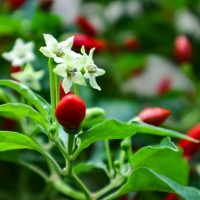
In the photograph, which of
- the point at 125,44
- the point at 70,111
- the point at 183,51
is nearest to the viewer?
the point at 70,111

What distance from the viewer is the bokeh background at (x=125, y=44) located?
42.1 inches

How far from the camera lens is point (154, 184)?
24.2 inches

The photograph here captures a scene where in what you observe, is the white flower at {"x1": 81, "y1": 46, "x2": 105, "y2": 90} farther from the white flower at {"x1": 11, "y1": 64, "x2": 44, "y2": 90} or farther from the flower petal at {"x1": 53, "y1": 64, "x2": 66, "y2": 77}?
the white flower at {"x1": 11, "y1": 64, "x2": 44, "y2": 90}

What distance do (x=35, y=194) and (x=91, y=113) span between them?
419mm

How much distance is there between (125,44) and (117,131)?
0.84 m

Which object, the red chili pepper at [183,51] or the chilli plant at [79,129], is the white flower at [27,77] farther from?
the red chili pepper at [183,51]

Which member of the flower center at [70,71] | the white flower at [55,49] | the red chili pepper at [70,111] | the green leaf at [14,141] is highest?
the white flower at [55,49]

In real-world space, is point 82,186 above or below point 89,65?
below

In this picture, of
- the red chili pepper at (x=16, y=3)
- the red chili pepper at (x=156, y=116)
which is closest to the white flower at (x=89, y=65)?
the red chili pepper at (x=156, y=116)

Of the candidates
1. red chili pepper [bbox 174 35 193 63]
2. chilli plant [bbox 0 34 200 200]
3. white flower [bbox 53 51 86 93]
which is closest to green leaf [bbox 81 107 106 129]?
chilli plant [bbox 0 34 200 200]

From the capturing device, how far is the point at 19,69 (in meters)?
0.81

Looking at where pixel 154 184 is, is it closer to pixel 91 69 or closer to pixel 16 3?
pixel 91 69

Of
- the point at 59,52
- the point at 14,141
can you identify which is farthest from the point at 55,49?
the point at 14,141

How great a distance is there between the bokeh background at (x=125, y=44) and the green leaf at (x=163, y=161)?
0.19m
